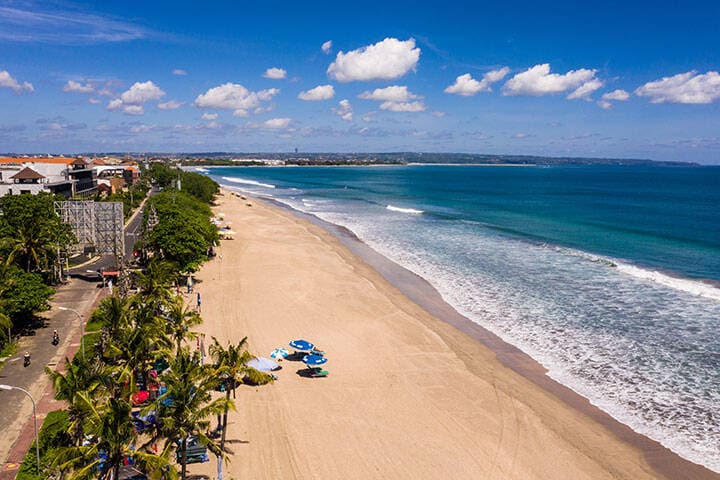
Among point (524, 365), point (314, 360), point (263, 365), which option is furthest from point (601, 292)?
point (263, 365)

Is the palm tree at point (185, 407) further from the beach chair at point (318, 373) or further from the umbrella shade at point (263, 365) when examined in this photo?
the beach chair at point (318, 373)

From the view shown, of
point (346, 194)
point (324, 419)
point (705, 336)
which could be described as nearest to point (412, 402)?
point (324, 419)

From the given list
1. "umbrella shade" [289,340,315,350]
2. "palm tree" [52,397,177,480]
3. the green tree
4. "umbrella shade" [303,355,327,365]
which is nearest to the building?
the green tree

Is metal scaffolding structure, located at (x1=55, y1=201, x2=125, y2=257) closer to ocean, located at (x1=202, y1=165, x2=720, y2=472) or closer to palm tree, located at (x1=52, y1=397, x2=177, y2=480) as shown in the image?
ocean, located at (x1=202, y1=165, x2=720, y2=472)

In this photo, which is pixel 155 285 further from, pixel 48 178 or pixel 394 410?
pixel 48 178

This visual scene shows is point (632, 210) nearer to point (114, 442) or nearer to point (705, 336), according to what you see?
point (705, 336)
